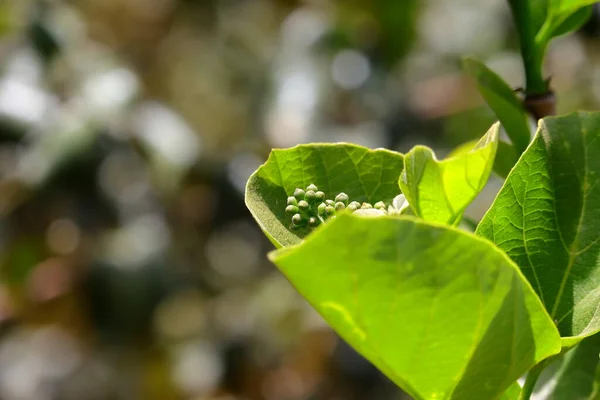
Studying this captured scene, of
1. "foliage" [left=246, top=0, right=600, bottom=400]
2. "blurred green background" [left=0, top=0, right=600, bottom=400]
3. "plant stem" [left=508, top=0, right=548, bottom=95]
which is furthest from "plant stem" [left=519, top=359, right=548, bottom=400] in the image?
"blurred green background" [left=0, top=0, right=600, bottom=400]

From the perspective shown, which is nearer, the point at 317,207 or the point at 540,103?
the point at 317,207

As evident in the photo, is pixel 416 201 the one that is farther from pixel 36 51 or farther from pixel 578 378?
pixel 36 51

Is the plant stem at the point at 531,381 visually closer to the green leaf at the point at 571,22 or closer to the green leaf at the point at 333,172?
the green leaf at the point at 333,172

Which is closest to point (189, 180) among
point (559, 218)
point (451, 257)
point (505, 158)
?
point (505, 158)

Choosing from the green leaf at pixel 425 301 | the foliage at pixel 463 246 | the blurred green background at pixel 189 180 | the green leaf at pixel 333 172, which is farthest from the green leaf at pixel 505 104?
the blurred green background at pixel 189 180

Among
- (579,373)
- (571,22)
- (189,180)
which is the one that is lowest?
(189,180)

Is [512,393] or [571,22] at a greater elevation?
[571,22]

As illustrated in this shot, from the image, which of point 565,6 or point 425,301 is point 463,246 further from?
point 565,6
